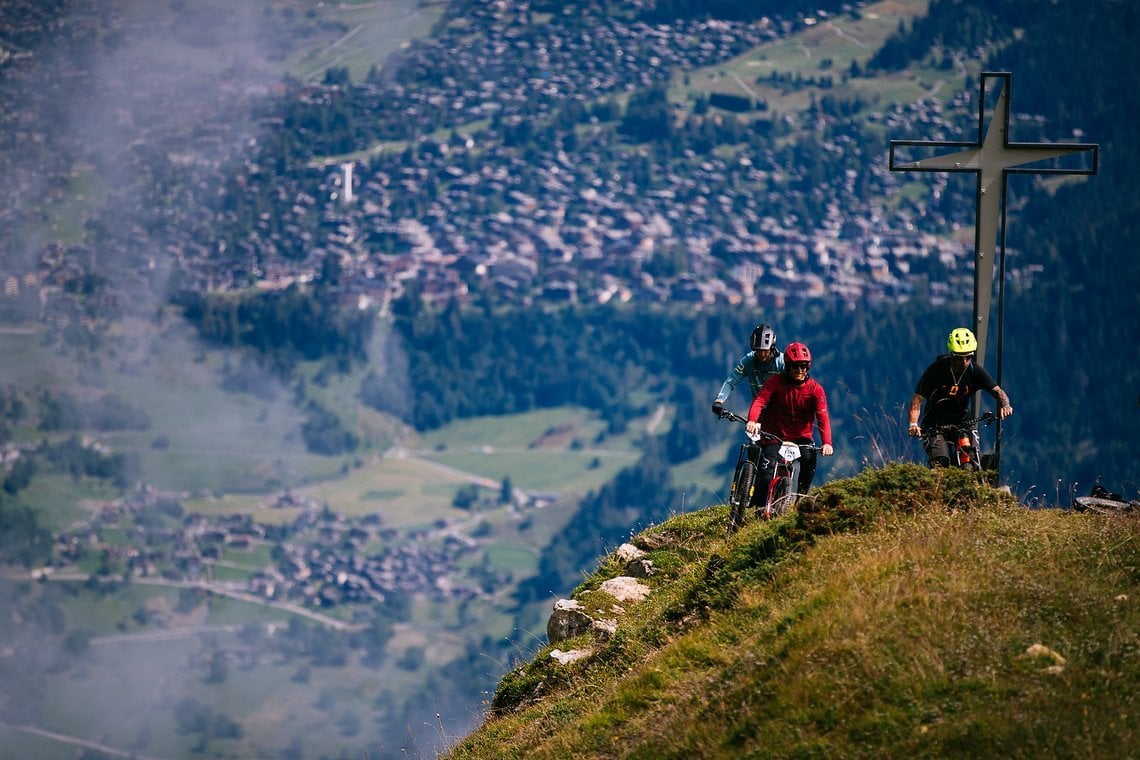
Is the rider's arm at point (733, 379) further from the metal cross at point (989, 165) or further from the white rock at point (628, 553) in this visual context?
the metal cross at point (989, 165)

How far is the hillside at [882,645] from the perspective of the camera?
1320cm

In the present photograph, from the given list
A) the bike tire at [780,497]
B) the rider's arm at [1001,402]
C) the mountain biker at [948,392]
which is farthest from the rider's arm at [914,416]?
the bike tire at [780,497]

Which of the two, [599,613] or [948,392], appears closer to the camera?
[948,392]

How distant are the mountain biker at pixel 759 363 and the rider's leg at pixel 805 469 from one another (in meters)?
1.37

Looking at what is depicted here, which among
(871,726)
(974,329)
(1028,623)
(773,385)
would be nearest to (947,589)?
(1028,623)

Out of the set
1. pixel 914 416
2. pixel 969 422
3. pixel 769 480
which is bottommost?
pixel 769 480

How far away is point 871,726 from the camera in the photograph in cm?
1351

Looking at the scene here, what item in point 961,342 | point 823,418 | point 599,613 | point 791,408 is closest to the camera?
point 961,342

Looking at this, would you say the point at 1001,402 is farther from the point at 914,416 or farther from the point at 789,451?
the point at 789,451

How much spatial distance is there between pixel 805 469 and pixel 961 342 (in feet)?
8.32

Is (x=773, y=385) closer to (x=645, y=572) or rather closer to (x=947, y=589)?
(x=645, y=572)

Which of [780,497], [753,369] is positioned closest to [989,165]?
[753,369]

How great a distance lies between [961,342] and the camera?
1930 cm

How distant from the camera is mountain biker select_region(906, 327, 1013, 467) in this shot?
19.3 metres
